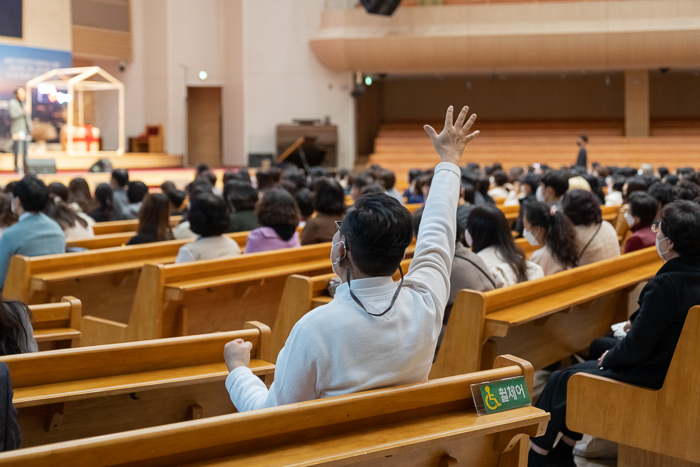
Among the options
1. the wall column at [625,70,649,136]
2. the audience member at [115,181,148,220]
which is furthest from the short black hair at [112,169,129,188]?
the wall column at [625,70,649,136]

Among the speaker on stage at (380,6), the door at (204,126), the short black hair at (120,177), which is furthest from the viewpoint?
the door at (204,126)

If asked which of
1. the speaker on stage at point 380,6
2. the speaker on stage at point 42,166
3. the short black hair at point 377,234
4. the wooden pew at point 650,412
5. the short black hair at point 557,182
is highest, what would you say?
the speaker on stage at point 380,6

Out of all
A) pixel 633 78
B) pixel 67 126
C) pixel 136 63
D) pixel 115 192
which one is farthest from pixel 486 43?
pixel 115 192

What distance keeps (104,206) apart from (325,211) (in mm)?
3089

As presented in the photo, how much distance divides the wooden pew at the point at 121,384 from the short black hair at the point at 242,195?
3622 millimetres

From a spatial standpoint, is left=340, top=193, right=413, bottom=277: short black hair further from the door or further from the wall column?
the wall column

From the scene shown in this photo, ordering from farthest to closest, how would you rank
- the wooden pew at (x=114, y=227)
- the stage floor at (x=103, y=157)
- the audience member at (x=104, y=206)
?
the stage floor at (x=103, y=157), the audience member at (x=104, y=206), the wooden pew at (x=114, y=227)

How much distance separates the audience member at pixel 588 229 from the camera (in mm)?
4453

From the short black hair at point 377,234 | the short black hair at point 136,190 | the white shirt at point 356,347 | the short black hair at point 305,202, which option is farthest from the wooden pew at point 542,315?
the short black hair at point 136,190

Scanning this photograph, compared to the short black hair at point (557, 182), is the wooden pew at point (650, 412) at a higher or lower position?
lower

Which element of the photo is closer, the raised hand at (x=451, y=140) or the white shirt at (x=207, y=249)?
the raised hand at (x=451, y=140)

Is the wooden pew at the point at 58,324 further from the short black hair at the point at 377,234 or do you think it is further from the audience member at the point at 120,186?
the audience member at the point at 120,186

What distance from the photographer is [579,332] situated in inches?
157

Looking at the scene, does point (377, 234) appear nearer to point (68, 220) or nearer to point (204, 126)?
point (68, 220)
